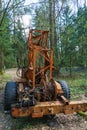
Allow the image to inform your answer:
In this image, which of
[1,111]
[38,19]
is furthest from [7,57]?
[1,111]

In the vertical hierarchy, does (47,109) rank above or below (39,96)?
below

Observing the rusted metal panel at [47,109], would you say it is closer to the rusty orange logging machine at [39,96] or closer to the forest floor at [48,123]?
the rusty orange logging machine at [39,96]

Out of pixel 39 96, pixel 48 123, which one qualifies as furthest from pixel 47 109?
pixel 39 96

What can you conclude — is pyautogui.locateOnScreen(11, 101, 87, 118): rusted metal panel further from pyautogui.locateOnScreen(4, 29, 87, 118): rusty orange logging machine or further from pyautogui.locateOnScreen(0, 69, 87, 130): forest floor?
pyautogui.locateOnScreen(0, 69, 87, 130): forest floor

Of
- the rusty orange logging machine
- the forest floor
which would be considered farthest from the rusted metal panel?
the forest floor

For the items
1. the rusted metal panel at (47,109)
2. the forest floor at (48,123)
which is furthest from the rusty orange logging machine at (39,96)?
the forest floor at (48,123)

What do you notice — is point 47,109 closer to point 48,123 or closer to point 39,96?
point 48,123

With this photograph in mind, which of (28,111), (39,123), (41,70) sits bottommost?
(39,123)

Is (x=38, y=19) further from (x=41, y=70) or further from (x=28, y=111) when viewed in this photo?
(x=28, y=111)

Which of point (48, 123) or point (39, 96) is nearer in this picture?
point (48, 123)

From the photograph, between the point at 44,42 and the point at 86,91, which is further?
the point at 86,91

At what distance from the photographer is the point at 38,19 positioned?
71.1ft

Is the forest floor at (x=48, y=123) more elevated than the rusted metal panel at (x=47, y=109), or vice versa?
the rusted metal panel at (x=47, y=109)

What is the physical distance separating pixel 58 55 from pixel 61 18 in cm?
305
